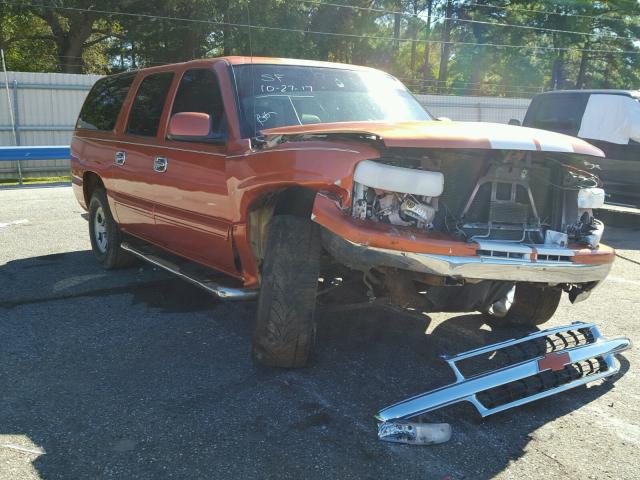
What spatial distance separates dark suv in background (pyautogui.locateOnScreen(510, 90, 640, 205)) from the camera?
32.9 feet

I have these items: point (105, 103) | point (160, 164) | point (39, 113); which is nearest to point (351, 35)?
point (39, 113)

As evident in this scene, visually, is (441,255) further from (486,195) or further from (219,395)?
(219,395)

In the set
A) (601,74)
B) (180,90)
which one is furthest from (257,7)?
(601,74)

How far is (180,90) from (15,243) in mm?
3772

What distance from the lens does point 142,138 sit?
5496mm

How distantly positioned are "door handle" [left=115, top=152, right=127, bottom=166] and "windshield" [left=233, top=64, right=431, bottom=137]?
1619 mm

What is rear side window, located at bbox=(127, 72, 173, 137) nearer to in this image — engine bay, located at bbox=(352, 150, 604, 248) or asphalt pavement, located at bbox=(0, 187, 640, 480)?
asphalt pavement, located at bbox=(0, 187, 640, 480)

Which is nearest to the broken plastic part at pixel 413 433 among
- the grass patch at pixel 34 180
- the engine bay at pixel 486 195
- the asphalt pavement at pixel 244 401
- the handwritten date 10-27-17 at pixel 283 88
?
the asphalt pavement at pixel 244 401

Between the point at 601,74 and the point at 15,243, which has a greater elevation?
the point at 601,74

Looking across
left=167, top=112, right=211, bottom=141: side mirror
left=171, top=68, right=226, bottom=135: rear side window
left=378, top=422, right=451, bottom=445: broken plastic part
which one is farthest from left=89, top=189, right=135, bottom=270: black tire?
left=378, top=422, right=451, bottom=445: broken plastic part

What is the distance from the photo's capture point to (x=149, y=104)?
5652 mm

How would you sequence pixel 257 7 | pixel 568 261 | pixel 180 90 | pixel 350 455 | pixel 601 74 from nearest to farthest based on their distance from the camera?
pixel 350 455 → pixel 568 261 → pixel 180 90 → pixel 257 7 → pixel 601 74

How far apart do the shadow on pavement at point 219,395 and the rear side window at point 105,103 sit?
6.39 ft

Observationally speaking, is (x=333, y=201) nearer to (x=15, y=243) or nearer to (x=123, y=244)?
(x=123, y=244)
